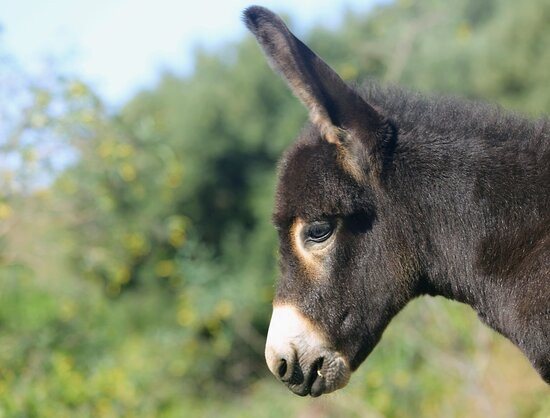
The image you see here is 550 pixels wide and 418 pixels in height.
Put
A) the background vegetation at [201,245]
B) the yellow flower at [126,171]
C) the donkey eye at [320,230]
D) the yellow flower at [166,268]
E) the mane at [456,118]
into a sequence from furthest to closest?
the yellow flower at [166,268]
the yellow flower at [126,171]
the background vegetation at [201,245]
the donkey eye at [320,230]
the mane at [456,118]

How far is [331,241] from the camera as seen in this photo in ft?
11.9

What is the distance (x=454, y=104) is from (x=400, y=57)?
6370mm

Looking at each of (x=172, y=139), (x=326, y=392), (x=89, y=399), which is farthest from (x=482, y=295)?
(x=172, y=139)

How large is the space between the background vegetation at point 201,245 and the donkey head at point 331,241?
Answer: 2.51 m

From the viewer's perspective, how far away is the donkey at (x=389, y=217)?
3402 millimetres

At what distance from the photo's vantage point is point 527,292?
10.9 ft

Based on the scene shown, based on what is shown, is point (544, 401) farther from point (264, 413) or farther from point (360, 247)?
point (360, 247)

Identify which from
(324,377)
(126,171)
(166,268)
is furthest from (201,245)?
(324,377)

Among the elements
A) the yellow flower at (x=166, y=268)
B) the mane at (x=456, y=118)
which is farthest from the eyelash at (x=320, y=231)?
the yellow flower at (x=166, y=268)

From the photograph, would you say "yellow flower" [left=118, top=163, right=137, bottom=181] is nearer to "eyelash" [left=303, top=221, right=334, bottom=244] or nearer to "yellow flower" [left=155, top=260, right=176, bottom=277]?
"yellow flower" [left=155, top=260, right=176, bottom=277]

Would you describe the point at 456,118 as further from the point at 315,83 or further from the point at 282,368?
the point at 282,368

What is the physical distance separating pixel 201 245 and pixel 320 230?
23.7 feet

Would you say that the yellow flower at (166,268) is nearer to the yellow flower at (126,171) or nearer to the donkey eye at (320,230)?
the yellow flower at (126,171)

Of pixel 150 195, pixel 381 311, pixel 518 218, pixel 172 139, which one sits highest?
pixel 172 139
